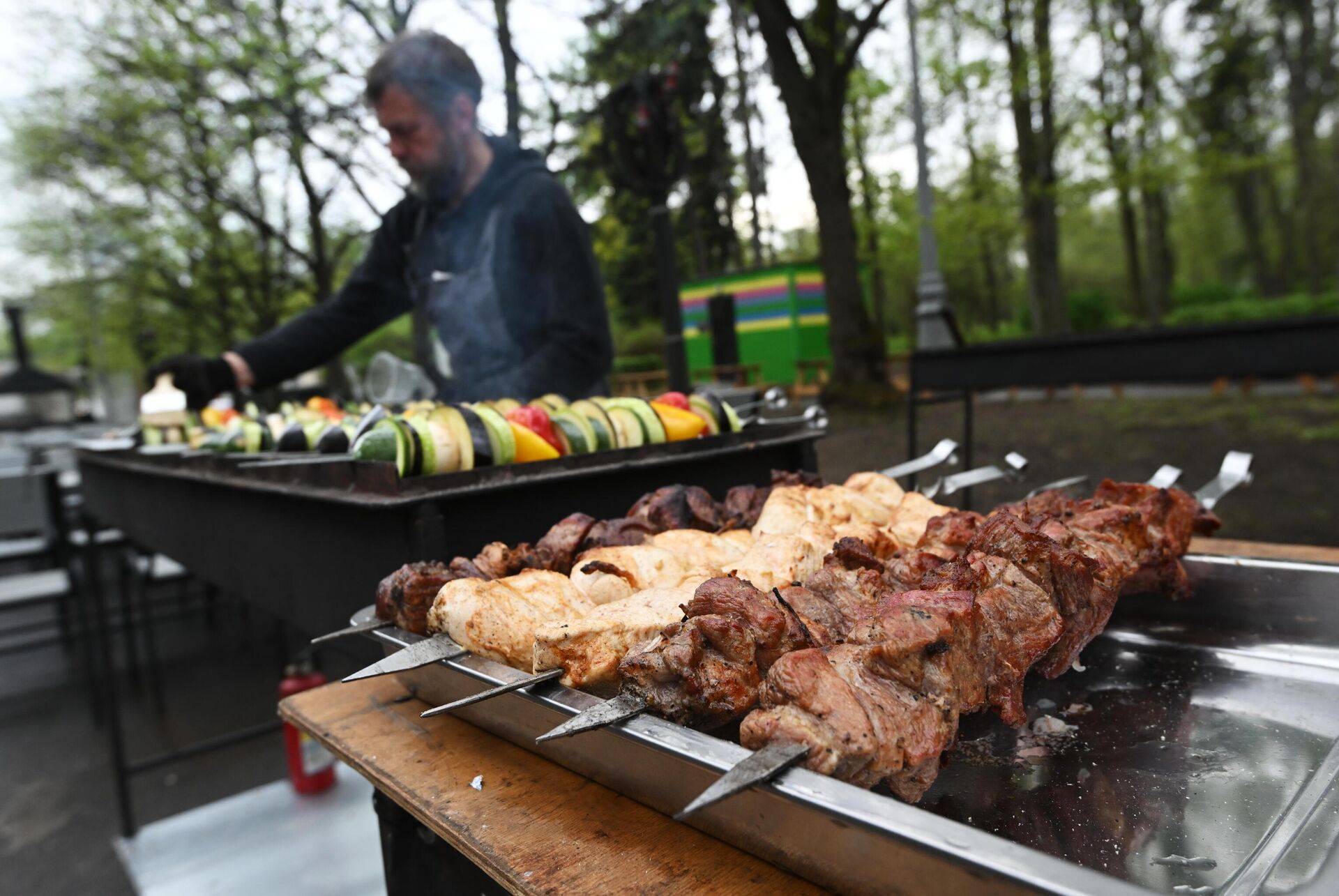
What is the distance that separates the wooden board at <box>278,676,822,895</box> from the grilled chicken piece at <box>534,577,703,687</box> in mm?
185

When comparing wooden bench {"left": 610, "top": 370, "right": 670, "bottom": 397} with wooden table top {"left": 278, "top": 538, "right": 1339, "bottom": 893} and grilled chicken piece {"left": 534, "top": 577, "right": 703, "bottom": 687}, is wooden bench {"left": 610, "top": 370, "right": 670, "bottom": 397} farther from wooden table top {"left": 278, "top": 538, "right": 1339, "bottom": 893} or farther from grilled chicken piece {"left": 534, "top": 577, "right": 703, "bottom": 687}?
grilled chicken piece {"left": 534, "top": 577, "right": 703, "bottom": 687}

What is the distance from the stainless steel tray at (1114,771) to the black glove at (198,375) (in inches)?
132

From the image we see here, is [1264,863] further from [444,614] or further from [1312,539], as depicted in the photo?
[1312,539]

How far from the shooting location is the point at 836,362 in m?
12.1

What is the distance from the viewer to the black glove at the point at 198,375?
4.46 m

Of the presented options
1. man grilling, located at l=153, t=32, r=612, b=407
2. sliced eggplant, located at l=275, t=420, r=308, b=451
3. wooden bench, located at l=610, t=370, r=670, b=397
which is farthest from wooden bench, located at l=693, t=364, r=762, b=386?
sliced eggplant, located at l=275, t=420, r=308, b=451

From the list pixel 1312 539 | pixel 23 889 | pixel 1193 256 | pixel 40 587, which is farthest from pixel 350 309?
pixel 1193 256

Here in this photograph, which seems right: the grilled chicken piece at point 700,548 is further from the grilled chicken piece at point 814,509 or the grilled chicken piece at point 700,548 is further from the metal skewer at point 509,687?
the metal skewer at point 509,687

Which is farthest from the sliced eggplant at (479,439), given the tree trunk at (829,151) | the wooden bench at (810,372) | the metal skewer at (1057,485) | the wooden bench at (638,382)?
the wooden bench at (810,372)

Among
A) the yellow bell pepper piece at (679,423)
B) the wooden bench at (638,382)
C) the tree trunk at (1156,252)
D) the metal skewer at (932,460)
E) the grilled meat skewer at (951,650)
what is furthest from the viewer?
the tree trunk at (1156,252)

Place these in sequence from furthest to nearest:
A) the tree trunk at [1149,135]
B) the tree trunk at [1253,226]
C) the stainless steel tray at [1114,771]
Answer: the tree trunk at [1253,226]
the tree trunk at [1149,135]
the stainless steel tray at [1114,771]

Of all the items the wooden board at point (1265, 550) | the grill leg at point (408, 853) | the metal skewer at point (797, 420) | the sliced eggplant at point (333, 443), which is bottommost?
the grill leg at point (408, 853)

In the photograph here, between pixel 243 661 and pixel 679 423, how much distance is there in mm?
6491

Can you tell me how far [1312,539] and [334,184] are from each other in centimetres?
1589
